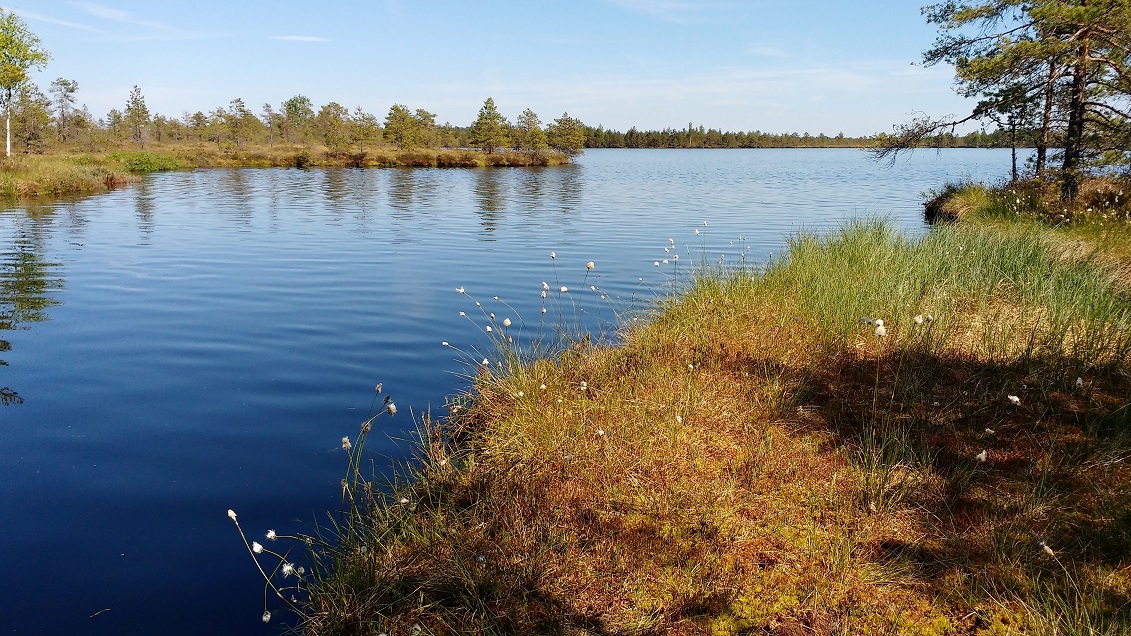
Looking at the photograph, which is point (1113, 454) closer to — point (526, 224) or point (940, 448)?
point (940, 448)

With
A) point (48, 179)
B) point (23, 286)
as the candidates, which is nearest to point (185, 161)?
point (48, 179)

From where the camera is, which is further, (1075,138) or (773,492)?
(1075,138)

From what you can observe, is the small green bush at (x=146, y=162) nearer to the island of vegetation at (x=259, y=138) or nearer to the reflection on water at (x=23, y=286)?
the island of vegetation at (x=259, y=138)

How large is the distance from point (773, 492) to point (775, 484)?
11 cm

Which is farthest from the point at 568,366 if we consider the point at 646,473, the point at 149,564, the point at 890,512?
the point at 149,564

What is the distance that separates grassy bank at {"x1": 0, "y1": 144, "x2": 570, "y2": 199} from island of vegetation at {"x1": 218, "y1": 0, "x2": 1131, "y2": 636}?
33695 mm

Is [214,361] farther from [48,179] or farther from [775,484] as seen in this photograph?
[48,179]

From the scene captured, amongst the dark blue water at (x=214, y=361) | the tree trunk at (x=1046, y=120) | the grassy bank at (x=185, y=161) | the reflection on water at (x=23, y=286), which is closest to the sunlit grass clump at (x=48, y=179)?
the grassy bank at (x=185, y=161)

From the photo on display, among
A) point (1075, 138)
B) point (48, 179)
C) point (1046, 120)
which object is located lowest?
point (48, 179)

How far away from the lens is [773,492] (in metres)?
4.14

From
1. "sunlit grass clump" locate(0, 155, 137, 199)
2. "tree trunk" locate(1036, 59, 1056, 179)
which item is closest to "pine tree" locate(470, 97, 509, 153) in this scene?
"sunlit grass clump" locate(0, 155, 137, 199)

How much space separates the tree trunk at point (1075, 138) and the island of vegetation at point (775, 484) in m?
9.17

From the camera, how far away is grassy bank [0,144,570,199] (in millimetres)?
30234

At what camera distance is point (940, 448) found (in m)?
4.57
